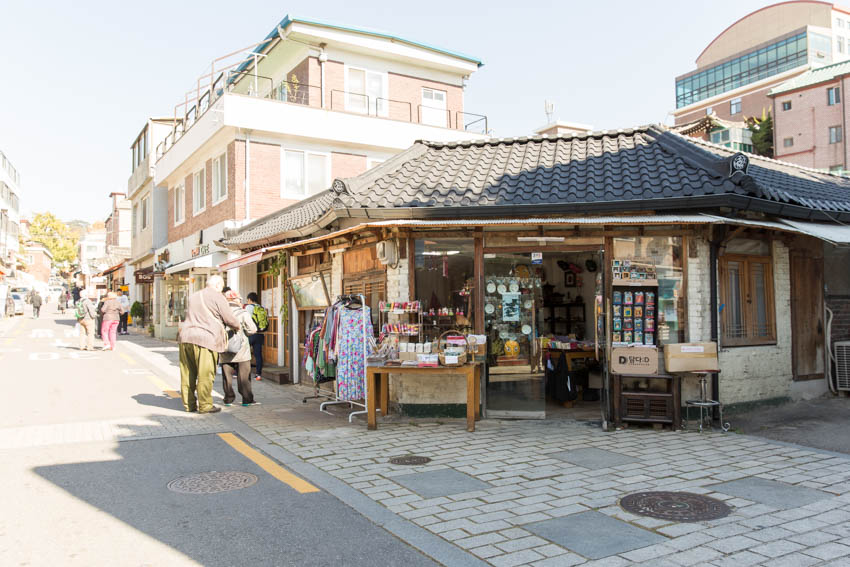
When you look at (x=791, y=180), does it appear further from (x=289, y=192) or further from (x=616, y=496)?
(x=289, y=192)

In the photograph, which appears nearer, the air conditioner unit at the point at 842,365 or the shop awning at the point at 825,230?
the shop awning at the point at 825,230

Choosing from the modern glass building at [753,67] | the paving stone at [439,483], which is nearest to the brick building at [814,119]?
the modern glass building at [753,67]

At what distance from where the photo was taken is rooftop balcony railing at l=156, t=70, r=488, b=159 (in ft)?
69.6

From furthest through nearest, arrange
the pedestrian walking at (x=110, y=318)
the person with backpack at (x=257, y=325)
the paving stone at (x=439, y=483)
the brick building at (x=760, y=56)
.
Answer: the brick building at (x=760, y=56) < the pedestrian walking at (x=110, y=318) < the person with backpack at (x=257, y=325) < the paving stone at (x=439, y=483)

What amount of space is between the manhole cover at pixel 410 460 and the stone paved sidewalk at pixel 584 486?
12cm

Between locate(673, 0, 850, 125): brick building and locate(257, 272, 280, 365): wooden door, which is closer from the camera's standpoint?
locate(257, 272, 280, 365): wooden door

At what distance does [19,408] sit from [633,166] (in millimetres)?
10262

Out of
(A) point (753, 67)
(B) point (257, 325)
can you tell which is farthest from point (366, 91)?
(A) point (753, 67)

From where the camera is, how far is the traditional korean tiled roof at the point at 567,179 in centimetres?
856

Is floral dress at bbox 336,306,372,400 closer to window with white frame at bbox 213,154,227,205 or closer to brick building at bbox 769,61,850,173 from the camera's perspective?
window with white frame at bbox 213,154,227,205

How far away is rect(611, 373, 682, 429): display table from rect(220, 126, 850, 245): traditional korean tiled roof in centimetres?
232

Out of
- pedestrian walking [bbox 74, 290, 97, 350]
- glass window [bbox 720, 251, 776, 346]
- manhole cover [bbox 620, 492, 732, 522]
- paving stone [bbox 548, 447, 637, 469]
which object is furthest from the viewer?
pedestrian walking [bbox 74, 290, 97, 350]

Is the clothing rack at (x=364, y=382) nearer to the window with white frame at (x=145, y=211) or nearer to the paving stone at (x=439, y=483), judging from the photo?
the paving stone at (x=439, y=483)

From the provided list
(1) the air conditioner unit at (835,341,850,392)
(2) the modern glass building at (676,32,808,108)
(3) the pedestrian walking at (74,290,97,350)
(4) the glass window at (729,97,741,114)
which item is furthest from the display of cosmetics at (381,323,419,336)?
(4) the glass window at (729,97,741,114)
